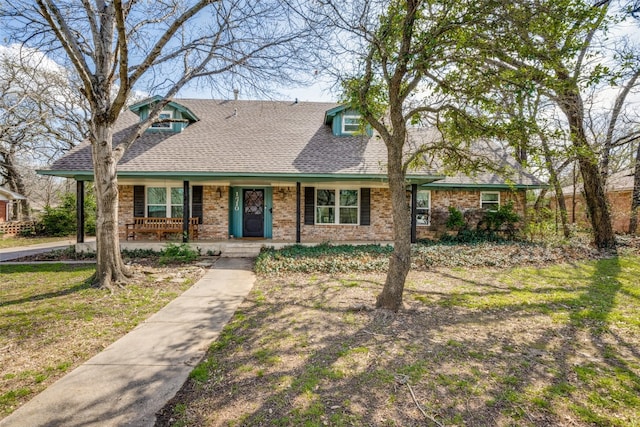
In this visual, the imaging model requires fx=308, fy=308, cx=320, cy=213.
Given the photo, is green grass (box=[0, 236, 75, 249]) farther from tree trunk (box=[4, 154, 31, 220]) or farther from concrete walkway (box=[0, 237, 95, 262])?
tree trunk (box=[4, 154, 31, 220])

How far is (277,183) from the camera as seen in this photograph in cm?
1145

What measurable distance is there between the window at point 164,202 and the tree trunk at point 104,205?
17.9 ft

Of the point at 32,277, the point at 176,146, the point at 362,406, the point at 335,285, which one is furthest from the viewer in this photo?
the point at 176,146

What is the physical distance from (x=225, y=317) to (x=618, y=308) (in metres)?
6.65

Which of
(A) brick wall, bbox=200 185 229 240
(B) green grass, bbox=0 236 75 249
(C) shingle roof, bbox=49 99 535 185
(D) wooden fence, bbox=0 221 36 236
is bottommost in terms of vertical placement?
(B) green grass, bbox=0 236 75 249

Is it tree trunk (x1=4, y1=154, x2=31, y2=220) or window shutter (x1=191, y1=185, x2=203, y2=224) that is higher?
tree trunk (x1=4, y1=154, x2=31, y2=220)

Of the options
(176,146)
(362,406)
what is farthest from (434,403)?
(176,146)

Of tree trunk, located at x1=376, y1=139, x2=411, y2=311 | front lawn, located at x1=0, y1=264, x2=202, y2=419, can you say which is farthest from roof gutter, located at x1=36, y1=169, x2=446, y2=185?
tree trunk, located at x1=376, y1=139, x2=411, y2=311

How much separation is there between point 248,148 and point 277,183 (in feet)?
6.14

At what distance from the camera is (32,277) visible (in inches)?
289

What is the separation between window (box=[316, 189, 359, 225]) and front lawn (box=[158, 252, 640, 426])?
6.08 m

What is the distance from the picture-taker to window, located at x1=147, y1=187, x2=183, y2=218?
11852mm

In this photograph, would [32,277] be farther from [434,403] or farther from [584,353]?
[584,353]

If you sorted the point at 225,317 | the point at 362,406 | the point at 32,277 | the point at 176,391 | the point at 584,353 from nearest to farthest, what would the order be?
the point at 362,406 < the point at 176,391 < the point at 584,353 < the point at 225,317 < the point at 32,277
